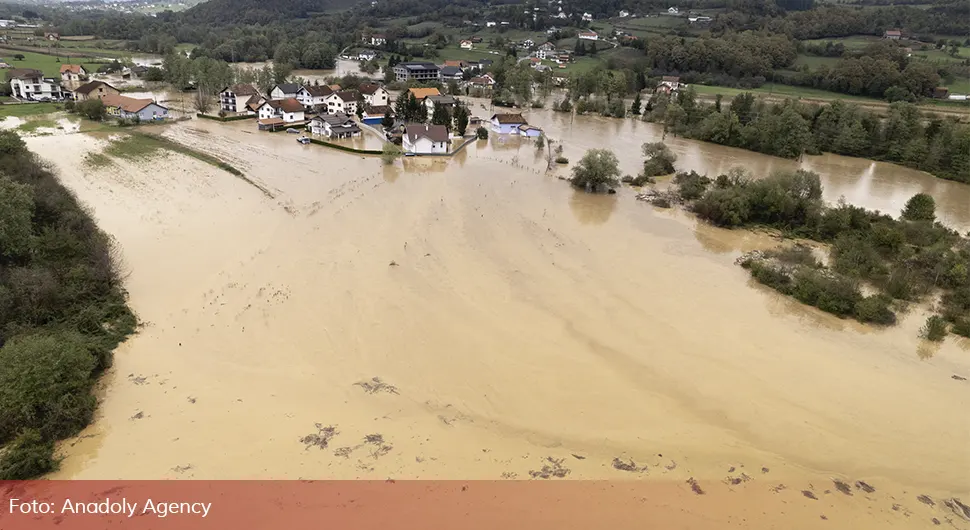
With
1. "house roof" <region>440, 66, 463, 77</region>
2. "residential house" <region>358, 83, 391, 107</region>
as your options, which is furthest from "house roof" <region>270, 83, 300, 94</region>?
"house roof" <region>440, 66, 463, 77</region>

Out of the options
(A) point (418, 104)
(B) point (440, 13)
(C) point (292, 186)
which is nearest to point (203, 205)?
(C) point (292, 186)

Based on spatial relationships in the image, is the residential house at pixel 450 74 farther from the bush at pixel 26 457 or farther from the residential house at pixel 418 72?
the bush at pixel 26 457

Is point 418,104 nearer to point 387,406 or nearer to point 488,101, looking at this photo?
point 488,101

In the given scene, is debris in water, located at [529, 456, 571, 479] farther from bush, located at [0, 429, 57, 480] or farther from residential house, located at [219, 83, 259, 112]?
residential house, located at [219, 83, 259, 112]

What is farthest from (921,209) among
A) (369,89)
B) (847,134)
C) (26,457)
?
(369,89)

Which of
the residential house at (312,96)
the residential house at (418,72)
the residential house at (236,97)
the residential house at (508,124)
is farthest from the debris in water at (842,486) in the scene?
the residential house at (418,72)
